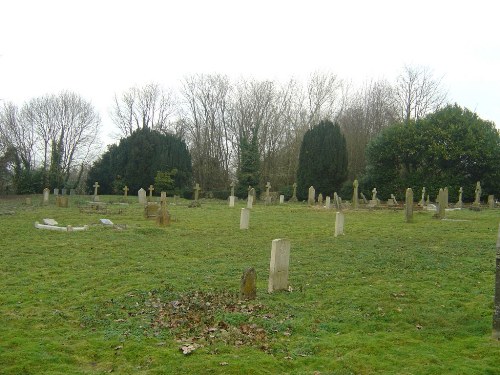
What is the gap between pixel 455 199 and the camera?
41.0 m

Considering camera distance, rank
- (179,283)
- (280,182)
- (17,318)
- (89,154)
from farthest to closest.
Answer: (89,154) → (280,182) → (179,283) → (17,318)

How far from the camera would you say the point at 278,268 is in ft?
28.9

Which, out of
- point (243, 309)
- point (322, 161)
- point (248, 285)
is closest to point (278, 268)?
point (248, 285)

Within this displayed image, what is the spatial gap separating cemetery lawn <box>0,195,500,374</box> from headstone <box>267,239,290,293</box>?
0.18 m

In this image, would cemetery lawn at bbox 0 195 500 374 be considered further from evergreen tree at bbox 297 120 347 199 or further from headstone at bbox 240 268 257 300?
evergreen tree at bbox 297 120 347 199

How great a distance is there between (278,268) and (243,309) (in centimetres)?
136

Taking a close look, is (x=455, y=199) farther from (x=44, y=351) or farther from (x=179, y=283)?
(x=44, y=351)

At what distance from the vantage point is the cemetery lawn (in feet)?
19.0

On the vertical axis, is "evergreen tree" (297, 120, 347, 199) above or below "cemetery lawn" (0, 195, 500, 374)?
above

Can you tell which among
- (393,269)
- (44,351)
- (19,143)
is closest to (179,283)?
(44,351)

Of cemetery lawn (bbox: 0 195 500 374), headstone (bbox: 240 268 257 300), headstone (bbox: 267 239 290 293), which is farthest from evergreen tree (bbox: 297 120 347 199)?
headstone (bbox: 240 268 257 300)

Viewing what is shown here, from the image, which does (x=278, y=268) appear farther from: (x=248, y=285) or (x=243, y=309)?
(x=243, y=309)

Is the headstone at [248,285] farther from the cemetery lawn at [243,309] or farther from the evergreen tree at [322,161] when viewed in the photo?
the evergreen tree at [322,161]

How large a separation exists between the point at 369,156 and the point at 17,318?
41.0m
